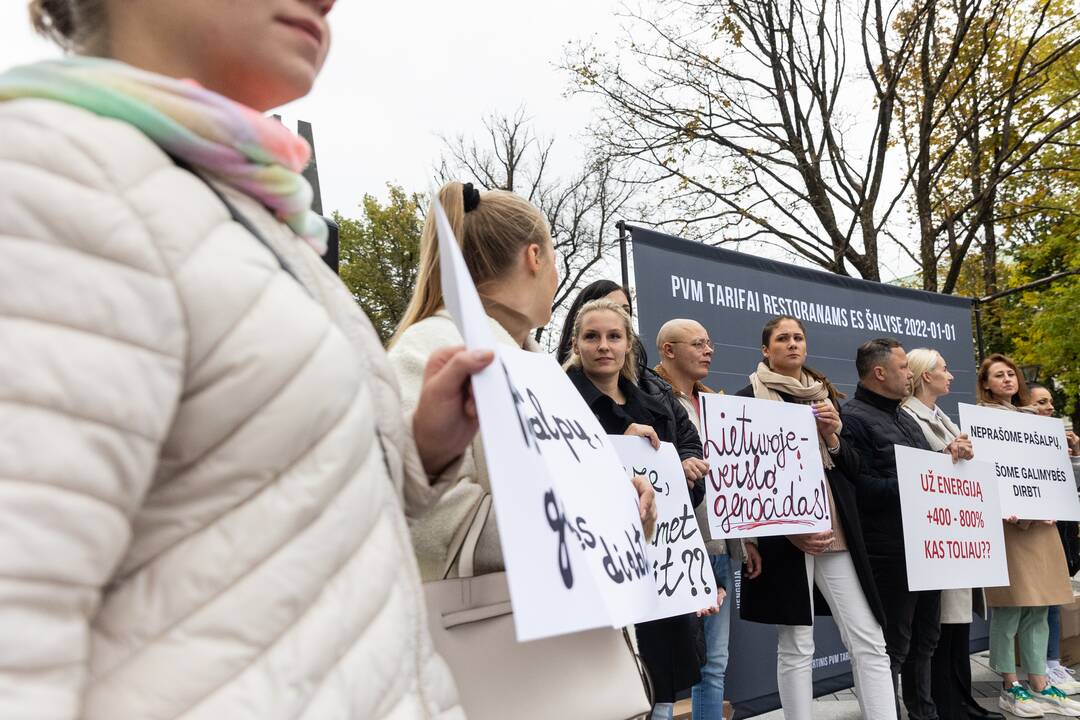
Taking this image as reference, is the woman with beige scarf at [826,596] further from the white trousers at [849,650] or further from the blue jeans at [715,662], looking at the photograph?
the blue jeans at [715,662]

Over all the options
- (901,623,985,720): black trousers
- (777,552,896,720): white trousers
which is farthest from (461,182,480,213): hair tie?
(901,623,985,720): black trousers

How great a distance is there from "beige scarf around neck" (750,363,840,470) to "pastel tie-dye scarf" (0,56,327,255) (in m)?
4.63

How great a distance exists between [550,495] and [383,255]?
27540mm

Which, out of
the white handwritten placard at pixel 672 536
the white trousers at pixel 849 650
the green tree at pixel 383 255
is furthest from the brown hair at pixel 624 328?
the green tree at pixel 383 255

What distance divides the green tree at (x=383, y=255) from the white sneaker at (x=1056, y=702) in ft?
72.0

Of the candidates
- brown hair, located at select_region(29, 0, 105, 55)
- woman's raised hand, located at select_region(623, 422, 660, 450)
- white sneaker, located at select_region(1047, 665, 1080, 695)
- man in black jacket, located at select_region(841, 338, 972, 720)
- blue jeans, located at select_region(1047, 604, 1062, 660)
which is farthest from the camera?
blue jeans, located at select_region(1047, 604, 1062, 660)

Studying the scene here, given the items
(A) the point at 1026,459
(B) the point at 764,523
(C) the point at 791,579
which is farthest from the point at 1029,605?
(B) the point at 764,523

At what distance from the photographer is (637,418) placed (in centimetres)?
445

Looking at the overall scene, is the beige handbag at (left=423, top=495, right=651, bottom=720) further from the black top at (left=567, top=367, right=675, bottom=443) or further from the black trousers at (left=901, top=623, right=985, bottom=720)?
the black trousers at (left=901, top=623, right=985, bottom=720)

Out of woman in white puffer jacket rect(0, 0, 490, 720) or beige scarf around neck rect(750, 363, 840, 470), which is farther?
beige scarf around neck rect(750, 363, 840, 470)

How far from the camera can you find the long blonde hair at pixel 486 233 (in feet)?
7.67

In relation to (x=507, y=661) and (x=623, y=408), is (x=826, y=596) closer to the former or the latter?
(x=623, y=408)

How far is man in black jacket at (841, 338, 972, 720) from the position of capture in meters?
5.48

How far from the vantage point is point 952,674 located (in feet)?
19.8
